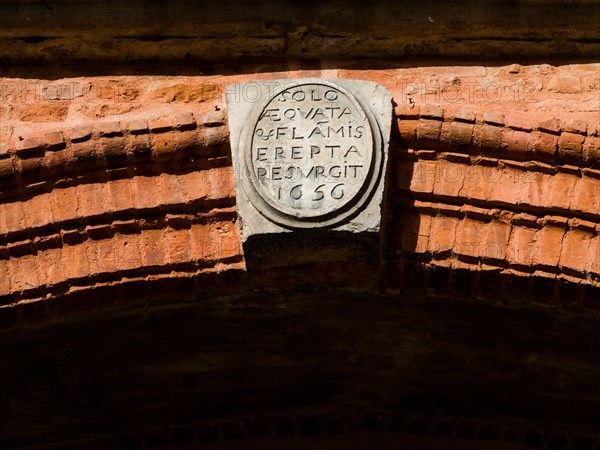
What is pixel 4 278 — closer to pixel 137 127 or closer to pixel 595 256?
pixel 137 127

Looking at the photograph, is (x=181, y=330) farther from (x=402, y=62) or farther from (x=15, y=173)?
(x=402, y=62)

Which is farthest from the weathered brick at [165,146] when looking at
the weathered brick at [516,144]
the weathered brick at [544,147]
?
the weathered brick at [544,147]

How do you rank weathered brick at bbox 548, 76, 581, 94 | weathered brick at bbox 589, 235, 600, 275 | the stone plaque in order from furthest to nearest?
1. weathered brick at bbox 548, 76, 581, 94
2. weathered brick at bbox 589, 235, 600, 275
3. the stone plaque

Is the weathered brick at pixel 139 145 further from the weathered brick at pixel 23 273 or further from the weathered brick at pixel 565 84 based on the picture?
the weathered brick at pixel 565 84

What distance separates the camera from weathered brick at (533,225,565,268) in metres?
5.85

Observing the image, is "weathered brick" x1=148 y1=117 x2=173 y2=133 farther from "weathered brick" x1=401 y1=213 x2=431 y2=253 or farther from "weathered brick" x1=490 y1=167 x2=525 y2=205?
"weathered brick" x1=490 y1=167 x2=525 y2=205

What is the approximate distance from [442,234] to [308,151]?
58cm

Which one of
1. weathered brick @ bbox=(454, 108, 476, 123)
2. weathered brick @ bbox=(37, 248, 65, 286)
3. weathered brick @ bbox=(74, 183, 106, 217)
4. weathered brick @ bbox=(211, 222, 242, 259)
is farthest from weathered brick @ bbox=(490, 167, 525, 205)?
weathered brick @ bbox=(37, 248, 65, 286)

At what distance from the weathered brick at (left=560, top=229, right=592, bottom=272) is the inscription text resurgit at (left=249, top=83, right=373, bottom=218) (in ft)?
2.58

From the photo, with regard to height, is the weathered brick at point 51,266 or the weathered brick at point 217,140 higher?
the weathered brick at point 217,140

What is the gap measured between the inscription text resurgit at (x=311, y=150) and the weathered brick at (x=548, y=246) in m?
0.69

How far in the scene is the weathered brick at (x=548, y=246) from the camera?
230 inches

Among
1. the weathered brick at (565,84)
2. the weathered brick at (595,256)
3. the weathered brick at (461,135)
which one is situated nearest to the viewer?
the weathered brick at (595,256)

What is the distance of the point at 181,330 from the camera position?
6.21m
